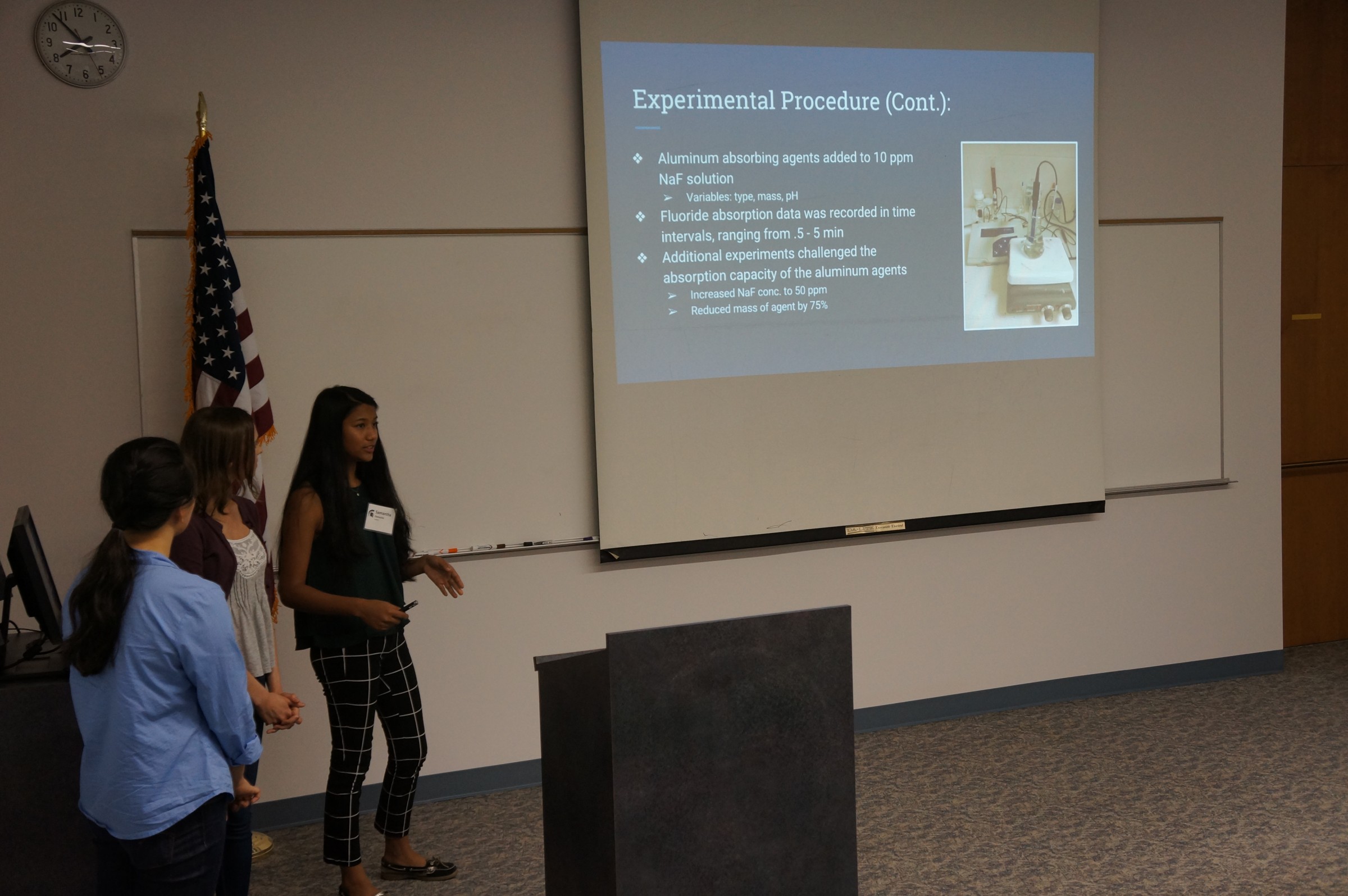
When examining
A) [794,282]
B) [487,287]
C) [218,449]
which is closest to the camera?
[218,449]

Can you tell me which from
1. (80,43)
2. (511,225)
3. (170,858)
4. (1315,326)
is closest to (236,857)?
(170,858)

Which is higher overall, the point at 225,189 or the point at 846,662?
the point at 225,189

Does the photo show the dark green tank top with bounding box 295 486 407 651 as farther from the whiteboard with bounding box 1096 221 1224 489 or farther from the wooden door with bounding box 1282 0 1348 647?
the wooden door with bounding box 1282 0 1348 647

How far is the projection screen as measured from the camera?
13.6 ft

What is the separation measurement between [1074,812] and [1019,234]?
2.43 m

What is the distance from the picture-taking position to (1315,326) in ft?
18.4

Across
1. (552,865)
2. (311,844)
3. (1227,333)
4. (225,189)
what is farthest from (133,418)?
(1227,333)

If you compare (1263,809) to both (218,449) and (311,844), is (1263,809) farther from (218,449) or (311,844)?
(218,449)

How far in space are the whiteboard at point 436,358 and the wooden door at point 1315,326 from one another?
393 centimetres

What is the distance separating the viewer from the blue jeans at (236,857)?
2480 mm

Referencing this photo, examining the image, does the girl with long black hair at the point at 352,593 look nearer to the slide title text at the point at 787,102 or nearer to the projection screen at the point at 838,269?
the projection screen at the point at 838,269

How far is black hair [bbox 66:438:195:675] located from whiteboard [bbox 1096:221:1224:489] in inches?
160

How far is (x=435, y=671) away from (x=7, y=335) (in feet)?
6.25

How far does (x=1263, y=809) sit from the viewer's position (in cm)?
362
